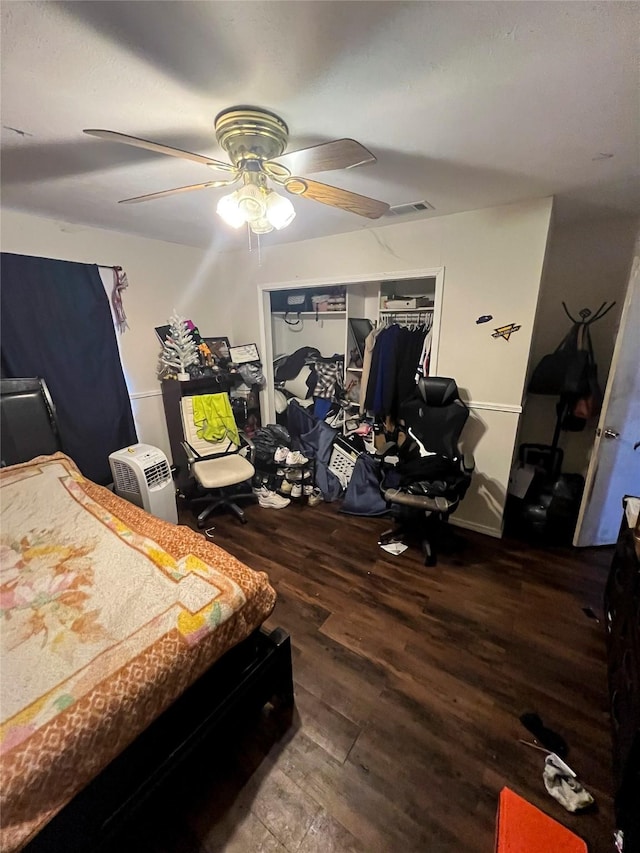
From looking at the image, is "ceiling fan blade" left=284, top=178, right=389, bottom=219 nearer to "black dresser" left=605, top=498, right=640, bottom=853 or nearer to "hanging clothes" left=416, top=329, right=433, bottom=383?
"hanging clothes" left=416, top=329, right=433, bottom=383

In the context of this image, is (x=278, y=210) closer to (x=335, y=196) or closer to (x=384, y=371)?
(x=335, y=196)

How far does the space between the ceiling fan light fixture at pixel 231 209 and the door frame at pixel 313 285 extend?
154 cm

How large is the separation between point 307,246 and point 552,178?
183 centimetres

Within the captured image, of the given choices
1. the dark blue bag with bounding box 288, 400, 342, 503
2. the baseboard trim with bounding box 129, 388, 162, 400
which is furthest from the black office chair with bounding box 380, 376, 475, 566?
the baseboard trim with bounding box 129, 388, 162, 400

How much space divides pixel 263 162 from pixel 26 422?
2110 mm

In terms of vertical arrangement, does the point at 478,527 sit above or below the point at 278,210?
below

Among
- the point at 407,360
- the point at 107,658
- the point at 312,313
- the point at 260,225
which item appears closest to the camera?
the point at 107,658

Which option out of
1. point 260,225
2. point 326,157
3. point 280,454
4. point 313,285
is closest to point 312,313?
point 313,285

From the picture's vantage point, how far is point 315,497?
3076 mm

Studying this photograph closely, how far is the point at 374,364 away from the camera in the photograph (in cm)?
291

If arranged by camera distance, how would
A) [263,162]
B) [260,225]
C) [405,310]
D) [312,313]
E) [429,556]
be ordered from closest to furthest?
[263,162] < [260,225] < [429,556] < [405,310] < [312,313]

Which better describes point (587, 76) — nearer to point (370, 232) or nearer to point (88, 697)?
point (370, 232)

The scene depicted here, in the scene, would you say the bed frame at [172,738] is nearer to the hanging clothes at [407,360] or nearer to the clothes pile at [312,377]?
the hanging clothes at [407,360]

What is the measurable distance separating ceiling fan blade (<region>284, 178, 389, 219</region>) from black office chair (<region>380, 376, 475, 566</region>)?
4.14ft
